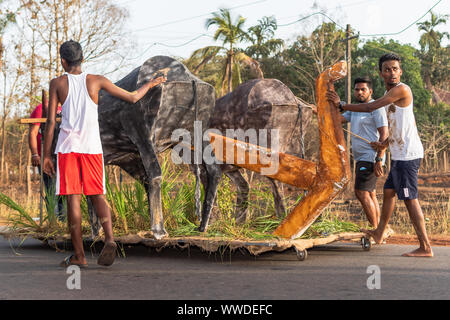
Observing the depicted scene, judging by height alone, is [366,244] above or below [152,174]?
below

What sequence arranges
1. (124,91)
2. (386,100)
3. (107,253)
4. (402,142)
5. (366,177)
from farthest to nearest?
(366,177) < (402,142) < (386,100) < (124,91) < (107,253)

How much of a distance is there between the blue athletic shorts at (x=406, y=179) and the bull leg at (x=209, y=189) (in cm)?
194

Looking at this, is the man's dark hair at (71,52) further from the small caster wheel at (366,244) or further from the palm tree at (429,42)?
the palm tree at (429,42)

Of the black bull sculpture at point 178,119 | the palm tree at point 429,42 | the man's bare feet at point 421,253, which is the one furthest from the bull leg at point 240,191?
the palm tree at point 429,42

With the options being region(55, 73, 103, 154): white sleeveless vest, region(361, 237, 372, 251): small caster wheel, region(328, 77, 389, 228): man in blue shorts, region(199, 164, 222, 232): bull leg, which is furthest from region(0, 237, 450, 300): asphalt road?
region(55, 73, 103, 154): white sleeveless vest

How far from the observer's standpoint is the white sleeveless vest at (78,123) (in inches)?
199

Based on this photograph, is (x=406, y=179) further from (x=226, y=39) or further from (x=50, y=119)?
(x=226, y=39)

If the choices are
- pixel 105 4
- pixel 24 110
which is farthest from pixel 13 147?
pixel 105 4

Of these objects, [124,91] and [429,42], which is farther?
[429,42]

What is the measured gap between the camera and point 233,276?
4.78 metres

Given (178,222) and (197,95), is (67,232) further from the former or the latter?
(197,95)

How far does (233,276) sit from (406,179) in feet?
7.30

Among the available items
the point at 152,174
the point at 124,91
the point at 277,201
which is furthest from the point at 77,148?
the point at 277,201

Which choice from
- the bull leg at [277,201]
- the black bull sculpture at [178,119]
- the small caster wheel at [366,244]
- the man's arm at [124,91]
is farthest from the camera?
the bull leg at [277,201]
